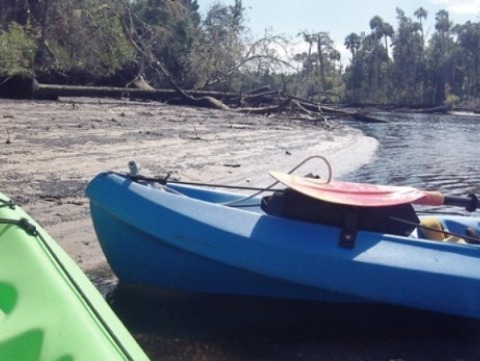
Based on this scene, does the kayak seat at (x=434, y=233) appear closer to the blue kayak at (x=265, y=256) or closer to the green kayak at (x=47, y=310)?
the blue kayak at (x=265, y=256)

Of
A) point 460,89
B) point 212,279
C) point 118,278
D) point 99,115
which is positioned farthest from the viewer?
point 460,89

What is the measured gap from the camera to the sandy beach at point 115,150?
5.79m

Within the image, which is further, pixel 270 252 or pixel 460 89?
Result: pixel 460 89

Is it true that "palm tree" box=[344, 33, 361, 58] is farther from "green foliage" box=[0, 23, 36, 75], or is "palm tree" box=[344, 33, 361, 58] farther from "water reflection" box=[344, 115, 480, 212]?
"green foliage" box=[0, 23, 36, 75]

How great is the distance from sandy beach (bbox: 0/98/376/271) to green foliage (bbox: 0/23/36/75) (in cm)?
165

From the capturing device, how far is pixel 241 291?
408 cm

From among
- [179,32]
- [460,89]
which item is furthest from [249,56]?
[460,89]

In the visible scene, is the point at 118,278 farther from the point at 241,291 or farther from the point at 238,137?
the point at 238,137

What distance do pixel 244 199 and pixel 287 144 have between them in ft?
28.0

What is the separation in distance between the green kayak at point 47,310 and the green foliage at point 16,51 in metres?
14.0

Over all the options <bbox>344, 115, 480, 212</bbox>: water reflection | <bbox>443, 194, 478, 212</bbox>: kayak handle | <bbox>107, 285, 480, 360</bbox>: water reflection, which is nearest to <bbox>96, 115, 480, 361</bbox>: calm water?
<bbox>107, 285, 480, 360</bbox>: water reflection

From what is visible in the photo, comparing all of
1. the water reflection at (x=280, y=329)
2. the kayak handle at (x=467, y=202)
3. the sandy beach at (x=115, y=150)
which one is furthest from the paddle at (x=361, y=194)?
the sandy beach at (x=115, y=150)

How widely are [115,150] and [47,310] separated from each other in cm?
716

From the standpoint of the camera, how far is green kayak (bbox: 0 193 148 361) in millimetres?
1819
